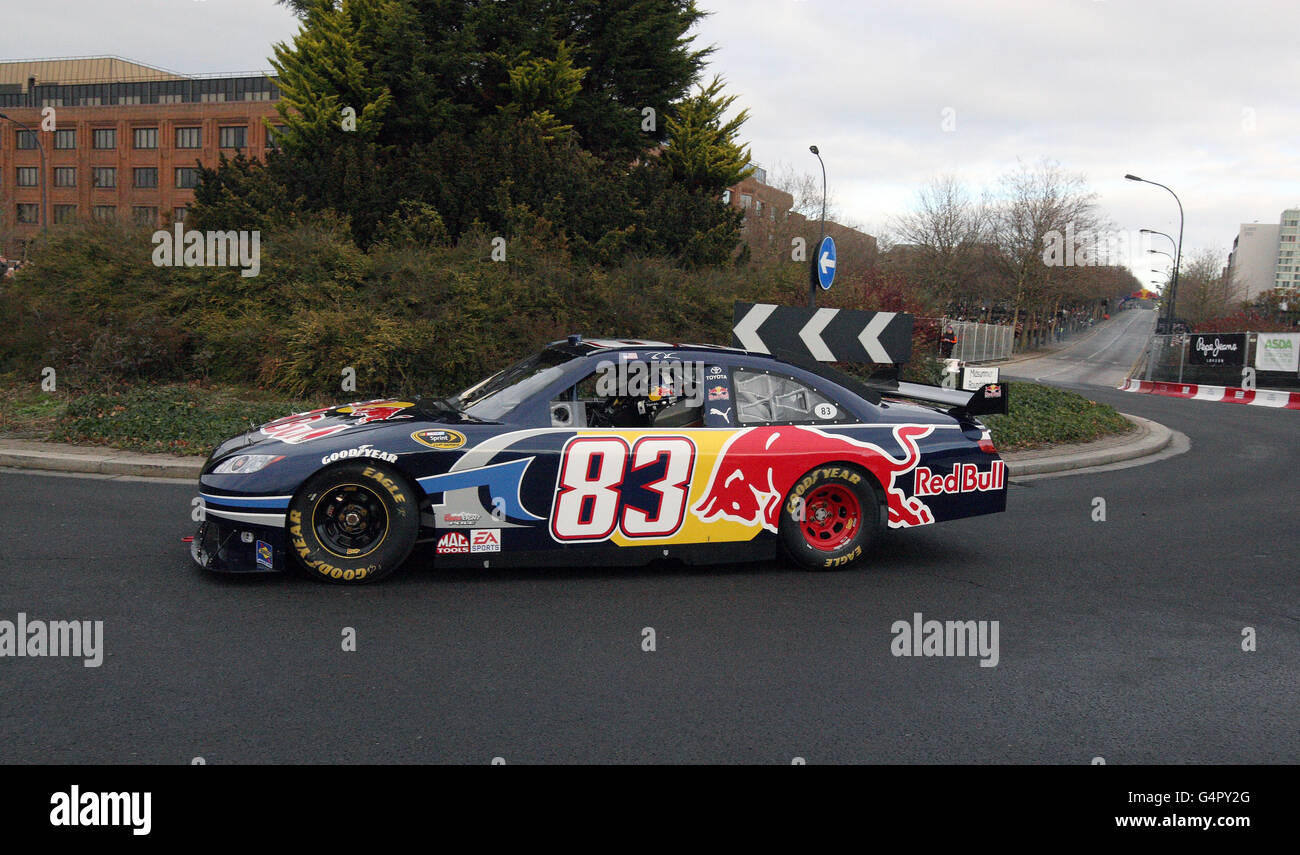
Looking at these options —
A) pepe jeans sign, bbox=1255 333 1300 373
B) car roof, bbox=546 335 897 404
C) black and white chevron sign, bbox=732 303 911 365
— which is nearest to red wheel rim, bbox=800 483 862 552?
car roof, bbox=546 335 897 404

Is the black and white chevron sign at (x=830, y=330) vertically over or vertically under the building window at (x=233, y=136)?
under

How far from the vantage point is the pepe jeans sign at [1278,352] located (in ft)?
97.6

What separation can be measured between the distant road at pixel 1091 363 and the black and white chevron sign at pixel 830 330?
28.9m

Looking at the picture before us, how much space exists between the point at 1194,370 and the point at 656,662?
34.5 m

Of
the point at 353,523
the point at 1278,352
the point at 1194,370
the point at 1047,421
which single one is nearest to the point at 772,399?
the point at 353,523

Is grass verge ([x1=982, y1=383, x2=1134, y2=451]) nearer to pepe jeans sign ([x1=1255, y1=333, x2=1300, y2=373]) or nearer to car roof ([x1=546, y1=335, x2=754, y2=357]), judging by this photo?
car roof ([x1=546, y1=335, x2=754, y2=357])

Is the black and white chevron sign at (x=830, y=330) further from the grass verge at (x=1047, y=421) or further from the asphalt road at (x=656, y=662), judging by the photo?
the grass verge at (x=1047, y=421)

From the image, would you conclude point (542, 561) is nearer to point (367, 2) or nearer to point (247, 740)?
point (247, 740)

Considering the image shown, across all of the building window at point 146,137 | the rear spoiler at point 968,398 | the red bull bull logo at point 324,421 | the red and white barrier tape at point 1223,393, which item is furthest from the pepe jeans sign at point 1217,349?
the building window at point 146,137

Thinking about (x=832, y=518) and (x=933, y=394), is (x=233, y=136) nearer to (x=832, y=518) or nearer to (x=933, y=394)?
(x=933, y=394)

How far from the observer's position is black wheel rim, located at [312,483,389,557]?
5891mm

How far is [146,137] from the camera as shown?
249 feet

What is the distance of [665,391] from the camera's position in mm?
6672
